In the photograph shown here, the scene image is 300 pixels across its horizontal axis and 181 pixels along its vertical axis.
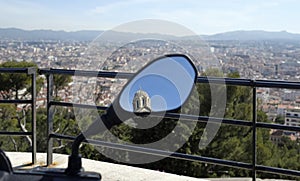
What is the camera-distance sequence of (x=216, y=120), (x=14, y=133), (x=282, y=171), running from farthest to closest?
(x=14, y=133) < (x=216, y=120) < (x=282, y=171)

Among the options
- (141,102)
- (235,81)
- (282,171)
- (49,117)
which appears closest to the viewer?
(141,102)

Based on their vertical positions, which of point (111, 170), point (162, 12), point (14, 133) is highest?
point (162, 12)

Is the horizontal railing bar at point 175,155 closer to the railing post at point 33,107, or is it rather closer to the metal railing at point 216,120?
the metal railing at point 216,120

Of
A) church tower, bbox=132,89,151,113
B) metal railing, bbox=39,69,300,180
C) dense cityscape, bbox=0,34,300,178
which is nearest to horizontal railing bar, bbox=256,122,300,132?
metal railing, bbox=39,69,300,180

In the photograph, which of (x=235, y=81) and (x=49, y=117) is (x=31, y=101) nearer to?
(x=49, y=117)

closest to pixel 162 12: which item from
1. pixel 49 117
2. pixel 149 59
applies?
pixel 49 117

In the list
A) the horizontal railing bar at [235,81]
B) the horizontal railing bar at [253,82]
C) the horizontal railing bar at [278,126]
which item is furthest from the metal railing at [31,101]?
the horizontal railing bar at [278,126]

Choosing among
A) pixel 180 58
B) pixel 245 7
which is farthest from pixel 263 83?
pixel 245 7
